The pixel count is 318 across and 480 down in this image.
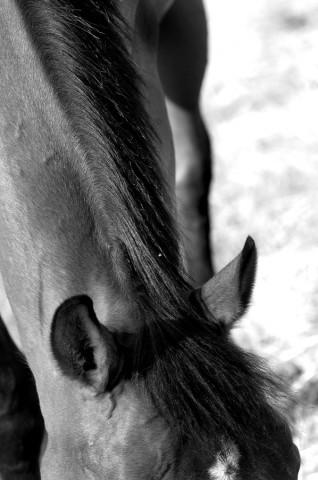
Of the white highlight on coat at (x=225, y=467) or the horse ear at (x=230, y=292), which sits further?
the horse ear at (x=230, y=292)

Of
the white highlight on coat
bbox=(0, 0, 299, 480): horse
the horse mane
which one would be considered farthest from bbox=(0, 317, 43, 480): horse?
the white highlight on coat

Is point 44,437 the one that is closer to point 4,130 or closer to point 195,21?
point 4,130

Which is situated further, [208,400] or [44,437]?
[44,437]

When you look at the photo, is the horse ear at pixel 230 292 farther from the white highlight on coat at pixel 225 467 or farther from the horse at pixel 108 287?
the white highlight on coat at pixel 225 467

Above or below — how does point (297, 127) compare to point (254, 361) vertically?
above

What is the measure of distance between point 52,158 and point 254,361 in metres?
0.56

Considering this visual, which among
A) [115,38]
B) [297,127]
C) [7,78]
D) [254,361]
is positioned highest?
[297,127]

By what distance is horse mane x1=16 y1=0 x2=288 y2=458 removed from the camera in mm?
1725

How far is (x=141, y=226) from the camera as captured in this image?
1.88m

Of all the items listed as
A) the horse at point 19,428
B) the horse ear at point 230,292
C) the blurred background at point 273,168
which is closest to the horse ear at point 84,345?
the horse ear at point 230,292

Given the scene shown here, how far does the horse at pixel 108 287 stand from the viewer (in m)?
1.72

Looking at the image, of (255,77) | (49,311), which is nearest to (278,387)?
(49,311)

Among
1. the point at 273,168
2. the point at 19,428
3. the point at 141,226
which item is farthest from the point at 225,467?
the point at 273,168

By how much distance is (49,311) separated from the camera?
193cm
